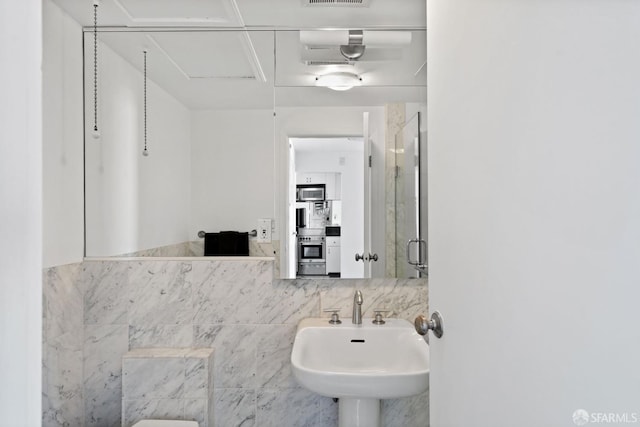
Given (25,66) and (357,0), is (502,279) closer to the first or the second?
(25,66)

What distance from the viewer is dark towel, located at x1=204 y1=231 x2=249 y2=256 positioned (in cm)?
194

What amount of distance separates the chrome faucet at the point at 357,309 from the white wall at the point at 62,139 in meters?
1.33

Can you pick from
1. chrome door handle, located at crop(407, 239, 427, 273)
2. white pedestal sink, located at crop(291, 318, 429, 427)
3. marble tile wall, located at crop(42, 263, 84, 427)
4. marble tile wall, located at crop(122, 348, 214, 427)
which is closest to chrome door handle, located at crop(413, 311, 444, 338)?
white pedestal sink, located at crop(291, 318, 429, 427)

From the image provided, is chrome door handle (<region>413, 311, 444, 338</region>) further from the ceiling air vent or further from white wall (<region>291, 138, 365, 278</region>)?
the ceiling air vent

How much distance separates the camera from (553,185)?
0.54 m

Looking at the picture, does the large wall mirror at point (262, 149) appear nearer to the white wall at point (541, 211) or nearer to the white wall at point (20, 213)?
the white wall at point (541, 211)

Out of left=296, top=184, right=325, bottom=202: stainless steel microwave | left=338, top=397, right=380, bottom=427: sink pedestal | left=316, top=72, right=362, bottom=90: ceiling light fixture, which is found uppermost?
left=316, top=72, right=362, bottom=90: ceiling light fixture

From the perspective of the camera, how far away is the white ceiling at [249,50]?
1.77m

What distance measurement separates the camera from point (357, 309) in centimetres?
180

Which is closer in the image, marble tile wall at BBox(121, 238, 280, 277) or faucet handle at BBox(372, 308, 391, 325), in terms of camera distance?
faucet handle at BBox(372, 308, 391, 325)

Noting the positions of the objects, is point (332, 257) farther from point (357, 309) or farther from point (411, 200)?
point (411, 200)

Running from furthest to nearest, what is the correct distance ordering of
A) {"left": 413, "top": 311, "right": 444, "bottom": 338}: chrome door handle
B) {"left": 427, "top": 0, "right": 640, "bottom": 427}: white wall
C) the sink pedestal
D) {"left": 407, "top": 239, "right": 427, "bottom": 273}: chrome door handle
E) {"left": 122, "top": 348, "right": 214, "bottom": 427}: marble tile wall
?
{"left": 407, "top": 239, "right": 427, "bottom": 273}: chrome door handle < {"left": 122, "top": 348, "right": 214, "bottom": 427}: marble tile wall < the sink pedestal < {"left": 413, "top": 311, "right": 444, "bottom": 338}: chrome door handle < {"left": 427, "top": 0, "right": 640, "bottom": 427}: white wall

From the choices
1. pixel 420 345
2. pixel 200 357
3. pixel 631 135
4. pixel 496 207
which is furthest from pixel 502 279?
pixel 200 357

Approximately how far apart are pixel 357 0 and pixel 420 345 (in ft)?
4.80
